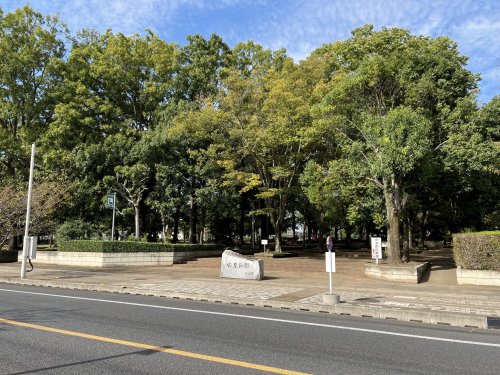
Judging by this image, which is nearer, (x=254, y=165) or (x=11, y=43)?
(x=254, y=165)

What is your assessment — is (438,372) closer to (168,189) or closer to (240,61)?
(168,189)

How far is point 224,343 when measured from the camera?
255 inches

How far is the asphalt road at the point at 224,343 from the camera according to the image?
5.23 meters

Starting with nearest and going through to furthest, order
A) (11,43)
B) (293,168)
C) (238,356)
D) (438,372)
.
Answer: (438,372), (238,356), (293,168), (11,43)

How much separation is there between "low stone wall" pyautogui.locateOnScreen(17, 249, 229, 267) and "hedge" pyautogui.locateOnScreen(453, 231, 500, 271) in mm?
16309

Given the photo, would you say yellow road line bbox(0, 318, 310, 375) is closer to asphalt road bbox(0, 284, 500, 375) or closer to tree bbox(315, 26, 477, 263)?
asphalt road bbox(0, 284, 500, 375)

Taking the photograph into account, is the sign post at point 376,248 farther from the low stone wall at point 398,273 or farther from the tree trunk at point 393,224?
the low stone wall at point 398,273

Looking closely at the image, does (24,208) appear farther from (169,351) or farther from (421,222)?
(421,222)

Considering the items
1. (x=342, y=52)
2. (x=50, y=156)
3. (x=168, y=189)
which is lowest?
(x=168, y=189)

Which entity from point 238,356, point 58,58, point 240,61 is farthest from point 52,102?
point 238,356

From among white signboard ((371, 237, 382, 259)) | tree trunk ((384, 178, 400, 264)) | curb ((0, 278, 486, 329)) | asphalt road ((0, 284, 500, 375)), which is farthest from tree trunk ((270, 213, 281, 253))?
asphalt road ((0, 284, 500, 375))

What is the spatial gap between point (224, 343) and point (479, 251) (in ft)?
41.4

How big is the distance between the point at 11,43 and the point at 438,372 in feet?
121

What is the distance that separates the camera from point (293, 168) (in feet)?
93.3
